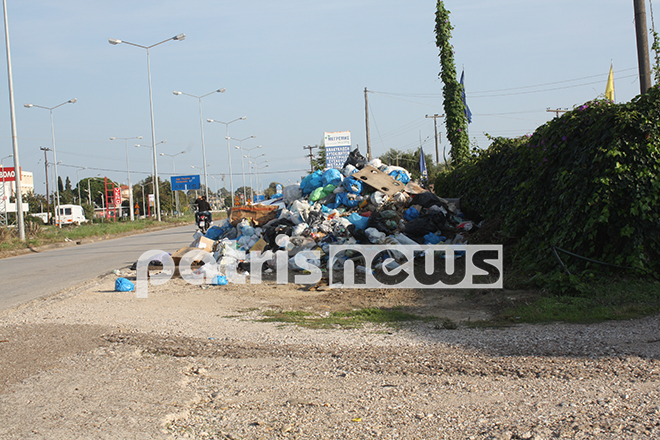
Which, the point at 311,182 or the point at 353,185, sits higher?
the point at 311,182

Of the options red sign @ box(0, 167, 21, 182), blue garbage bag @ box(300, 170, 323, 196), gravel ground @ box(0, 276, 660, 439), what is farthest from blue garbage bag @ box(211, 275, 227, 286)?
red sign @ box(0, 167, 21, 182)

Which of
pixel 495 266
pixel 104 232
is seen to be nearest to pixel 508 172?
pixel 495 266

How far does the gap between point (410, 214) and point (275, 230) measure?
3.32 metres

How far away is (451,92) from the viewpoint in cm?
2173

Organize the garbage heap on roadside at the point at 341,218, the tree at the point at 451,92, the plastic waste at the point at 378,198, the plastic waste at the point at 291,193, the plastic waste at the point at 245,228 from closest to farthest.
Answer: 1. the garbage heap on roadside at the point at 341,218
2. the plastic waste at the point at 378,198
3. the plastic waste at the point at 245,228
4. the plastic waste at the point at 291,193
5. the tree at the point at 451,92

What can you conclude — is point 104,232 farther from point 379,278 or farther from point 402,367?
Result: point 402,367

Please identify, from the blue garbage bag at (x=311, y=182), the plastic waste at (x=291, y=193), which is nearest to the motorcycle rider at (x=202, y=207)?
the plastic waste at (x=291, y=193)

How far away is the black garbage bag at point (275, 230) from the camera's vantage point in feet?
41.9

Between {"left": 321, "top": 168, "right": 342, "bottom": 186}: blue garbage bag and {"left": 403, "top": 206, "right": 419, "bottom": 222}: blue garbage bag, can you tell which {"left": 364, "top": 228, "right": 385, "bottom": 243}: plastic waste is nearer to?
{"left": 403, "top": 206, "right": 419, "bottom": 222}: blue garbage bag

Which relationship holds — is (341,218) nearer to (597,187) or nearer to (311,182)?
(311,182)

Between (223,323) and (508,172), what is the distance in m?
6.71

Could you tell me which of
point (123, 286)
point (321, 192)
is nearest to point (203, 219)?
point (321, 192)

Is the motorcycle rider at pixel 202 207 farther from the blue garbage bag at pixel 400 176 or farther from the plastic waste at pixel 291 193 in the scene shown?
the blue garbage bag at pixel 400 176

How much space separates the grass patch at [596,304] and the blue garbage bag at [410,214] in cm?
523
